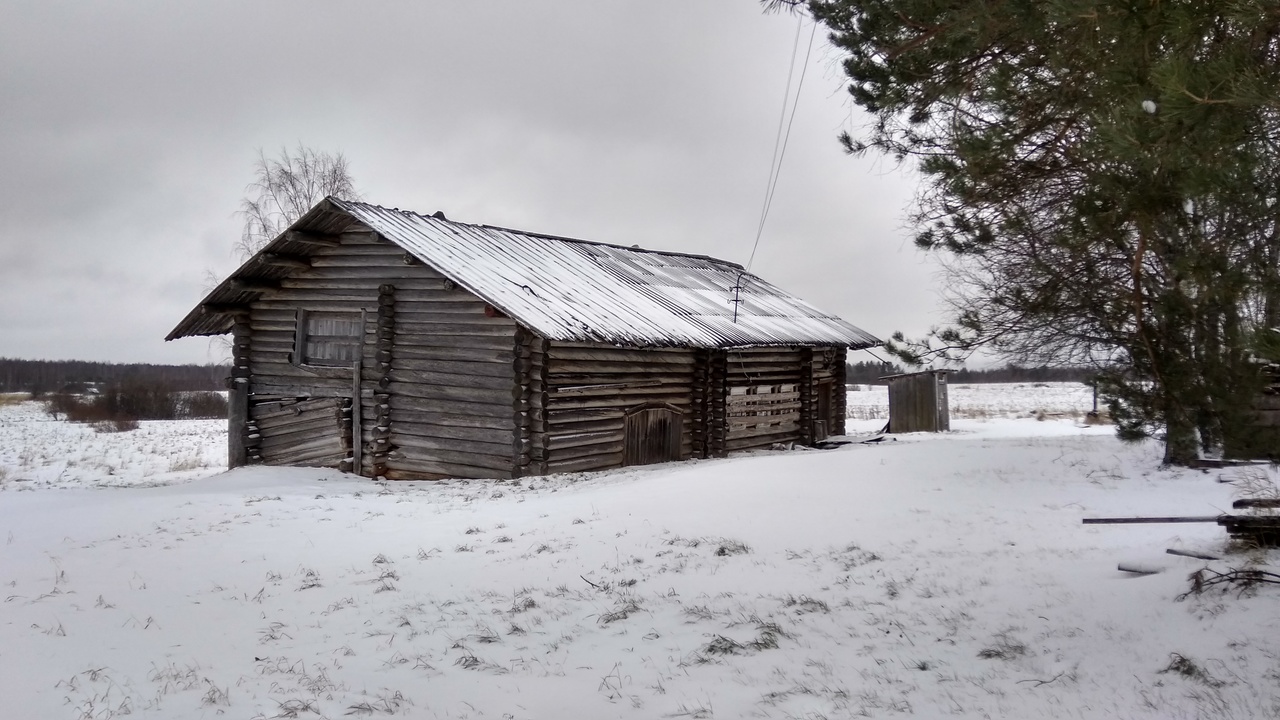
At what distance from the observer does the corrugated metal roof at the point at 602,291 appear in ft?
45.4

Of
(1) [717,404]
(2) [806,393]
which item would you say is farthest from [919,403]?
(1) [717,404]

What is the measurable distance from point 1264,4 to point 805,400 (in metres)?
18.7

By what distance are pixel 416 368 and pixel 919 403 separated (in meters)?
17.6

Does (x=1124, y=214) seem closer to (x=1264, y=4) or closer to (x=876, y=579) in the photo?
(x=1264, y=4)

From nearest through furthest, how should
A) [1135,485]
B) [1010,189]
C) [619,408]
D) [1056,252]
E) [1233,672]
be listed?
[1233,672]
[1010,189]
[1056,252]
[1135,485]
[619,408]

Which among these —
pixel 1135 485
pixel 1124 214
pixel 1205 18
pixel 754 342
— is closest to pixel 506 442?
pixel 754 342

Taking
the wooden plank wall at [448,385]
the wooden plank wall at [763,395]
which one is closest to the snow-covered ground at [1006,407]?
the wooden plank wall at [763,395]

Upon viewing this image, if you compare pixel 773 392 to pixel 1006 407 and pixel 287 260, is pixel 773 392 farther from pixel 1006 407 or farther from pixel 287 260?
pixel 1006 407

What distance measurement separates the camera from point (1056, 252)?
238 inches

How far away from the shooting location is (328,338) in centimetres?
1573

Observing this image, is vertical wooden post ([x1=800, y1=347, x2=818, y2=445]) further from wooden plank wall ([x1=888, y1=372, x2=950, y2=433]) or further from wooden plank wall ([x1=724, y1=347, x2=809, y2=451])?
wooden plank wall ([x1=888, y1=372, x2=950, y2=433])

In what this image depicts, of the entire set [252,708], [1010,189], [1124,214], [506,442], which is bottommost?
A: [252,708]

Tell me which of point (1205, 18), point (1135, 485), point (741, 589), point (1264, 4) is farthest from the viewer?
point (1135, 485)

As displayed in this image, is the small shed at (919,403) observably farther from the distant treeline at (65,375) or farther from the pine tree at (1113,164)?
the distant treeline at (65,375)
